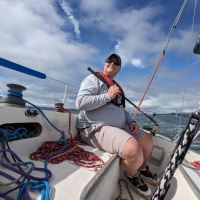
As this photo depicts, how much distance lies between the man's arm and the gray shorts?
26 cm

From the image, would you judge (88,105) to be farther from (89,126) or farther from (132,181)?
(132,181)

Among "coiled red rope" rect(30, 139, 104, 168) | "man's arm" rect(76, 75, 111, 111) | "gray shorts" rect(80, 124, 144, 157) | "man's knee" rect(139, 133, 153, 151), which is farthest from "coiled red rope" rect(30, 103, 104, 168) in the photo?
"man's knee" rect(139, 133, 153, 151)

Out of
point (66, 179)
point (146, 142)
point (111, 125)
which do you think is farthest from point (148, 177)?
point (66, 179)

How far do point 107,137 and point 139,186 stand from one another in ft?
1.99

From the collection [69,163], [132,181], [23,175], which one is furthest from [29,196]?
[132,181]

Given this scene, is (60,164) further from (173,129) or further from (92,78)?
(173,129)

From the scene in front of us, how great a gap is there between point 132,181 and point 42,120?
3.89 ft

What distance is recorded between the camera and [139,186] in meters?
2.38

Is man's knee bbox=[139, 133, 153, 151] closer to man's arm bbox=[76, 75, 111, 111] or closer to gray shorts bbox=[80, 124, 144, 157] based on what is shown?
gray shorts bbox=[80, 124, 144, 157]

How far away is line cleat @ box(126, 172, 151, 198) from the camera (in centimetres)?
234

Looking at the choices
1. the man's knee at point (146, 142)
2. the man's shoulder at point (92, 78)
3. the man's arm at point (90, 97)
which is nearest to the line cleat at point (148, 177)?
Answer: the man's knee at point (146, 142)

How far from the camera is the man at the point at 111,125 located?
222 cm

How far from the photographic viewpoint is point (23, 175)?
4.62ft

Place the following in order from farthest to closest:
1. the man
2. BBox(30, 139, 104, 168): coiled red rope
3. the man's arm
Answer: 1. the man's arm
2. the man
3. BBox(30, 139, 104, 168): coiled red rope
